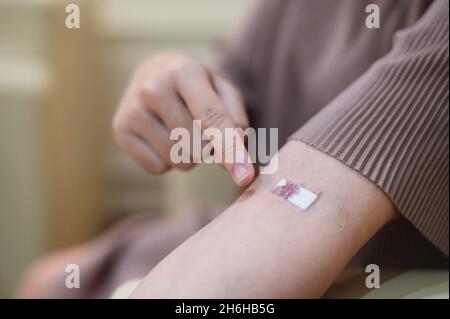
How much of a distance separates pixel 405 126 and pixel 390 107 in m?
0.02

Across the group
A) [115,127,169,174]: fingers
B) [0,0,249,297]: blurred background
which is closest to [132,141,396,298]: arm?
[115,127,169,174]: fingers

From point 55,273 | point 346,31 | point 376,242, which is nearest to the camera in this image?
point 376,242

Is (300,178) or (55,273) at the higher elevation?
(300,178)

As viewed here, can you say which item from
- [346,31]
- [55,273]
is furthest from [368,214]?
[55,273]

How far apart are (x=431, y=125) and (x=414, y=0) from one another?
0.56 ft

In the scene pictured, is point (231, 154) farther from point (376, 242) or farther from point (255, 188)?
point (376, 242)

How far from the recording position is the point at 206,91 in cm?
57

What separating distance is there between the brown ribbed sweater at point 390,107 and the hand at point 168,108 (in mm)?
84

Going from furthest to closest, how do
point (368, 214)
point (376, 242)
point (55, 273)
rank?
point (55, 273), point (376, 242), point (368, 214)

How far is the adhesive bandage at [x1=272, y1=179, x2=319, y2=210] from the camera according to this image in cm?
47

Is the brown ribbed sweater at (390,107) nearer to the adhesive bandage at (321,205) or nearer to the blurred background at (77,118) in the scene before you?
the adhesive bandage at (321,205)

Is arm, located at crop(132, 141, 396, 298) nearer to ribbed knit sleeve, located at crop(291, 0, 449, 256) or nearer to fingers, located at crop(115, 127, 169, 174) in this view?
ribbed knit sleeve, located at crop(291, 0, 449, 256)

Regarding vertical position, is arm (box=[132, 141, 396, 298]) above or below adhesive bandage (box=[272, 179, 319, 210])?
below

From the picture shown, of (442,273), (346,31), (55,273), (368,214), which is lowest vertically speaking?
(55,273)
